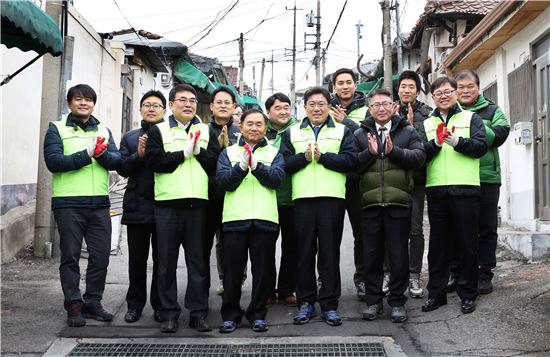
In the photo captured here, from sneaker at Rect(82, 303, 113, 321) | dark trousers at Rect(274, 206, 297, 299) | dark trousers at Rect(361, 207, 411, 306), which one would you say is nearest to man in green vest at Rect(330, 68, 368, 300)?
dark trousers at Rect(361, 207, 411, 306)

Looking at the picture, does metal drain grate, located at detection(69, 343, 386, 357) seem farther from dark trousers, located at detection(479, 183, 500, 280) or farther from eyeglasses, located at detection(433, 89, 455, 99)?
eyeglasses, located at detection(433, 89, 455, 99)

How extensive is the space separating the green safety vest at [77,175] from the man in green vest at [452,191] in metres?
2.86

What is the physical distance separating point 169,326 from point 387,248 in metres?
1.94

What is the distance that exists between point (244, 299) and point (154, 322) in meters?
1.03

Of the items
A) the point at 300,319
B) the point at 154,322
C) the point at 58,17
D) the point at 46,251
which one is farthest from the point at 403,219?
the point at 58,17

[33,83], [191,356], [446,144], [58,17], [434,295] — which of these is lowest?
[191,356]

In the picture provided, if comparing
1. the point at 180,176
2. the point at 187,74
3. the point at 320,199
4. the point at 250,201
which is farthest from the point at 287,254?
the point at 187,74

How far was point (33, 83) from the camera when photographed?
25.1ft

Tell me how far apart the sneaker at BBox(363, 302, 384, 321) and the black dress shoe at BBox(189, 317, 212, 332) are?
1.33 meters

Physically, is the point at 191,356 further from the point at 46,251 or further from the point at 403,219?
the point at 46,251

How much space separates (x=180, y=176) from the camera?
14.8 ft

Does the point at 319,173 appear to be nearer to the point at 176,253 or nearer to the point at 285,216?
the point at 285,216

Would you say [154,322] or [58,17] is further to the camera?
Result: [58,17]

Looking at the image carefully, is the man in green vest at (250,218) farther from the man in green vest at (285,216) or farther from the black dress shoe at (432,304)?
the black dress shoe at (432,304)
